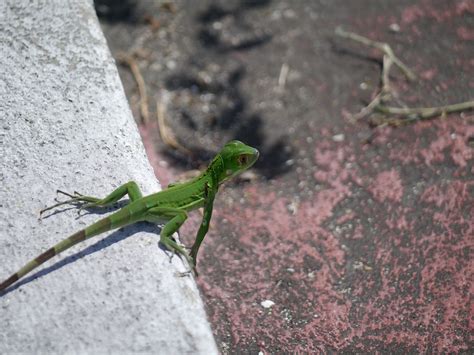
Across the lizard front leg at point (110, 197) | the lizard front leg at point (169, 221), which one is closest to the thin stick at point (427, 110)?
the lizard front leg at point (169, 221)

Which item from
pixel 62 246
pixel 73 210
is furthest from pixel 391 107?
pixel 62 246

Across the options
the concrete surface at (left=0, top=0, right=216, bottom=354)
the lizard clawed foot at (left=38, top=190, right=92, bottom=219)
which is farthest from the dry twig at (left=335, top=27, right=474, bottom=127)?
the lizard clawed foot at (left=38, top=190, right=92, bottom=219)

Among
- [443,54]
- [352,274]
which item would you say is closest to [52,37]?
[352,274]

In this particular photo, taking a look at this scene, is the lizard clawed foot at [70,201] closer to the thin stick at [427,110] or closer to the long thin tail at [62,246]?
the long thin tail at [62,246]

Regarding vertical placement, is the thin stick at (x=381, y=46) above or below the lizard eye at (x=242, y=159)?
below

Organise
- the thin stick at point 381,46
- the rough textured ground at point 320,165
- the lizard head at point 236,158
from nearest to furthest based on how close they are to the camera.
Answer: the lizard head at point 236,158 < the rough textured ground at point 320,165 < the thin stick at point 381,46

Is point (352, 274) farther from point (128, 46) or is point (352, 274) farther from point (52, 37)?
point (128, 46)
